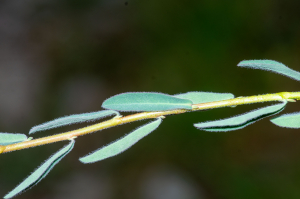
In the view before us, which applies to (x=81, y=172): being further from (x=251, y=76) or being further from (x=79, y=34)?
(x=251, y=76)

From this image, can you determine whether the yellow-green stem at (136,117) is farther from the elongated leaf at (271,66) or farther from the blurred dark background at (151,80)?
the blurred dark background at (151,80)

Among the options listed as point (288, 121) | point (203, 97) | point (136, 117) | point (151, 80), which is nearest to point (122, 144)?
point (136, 117)

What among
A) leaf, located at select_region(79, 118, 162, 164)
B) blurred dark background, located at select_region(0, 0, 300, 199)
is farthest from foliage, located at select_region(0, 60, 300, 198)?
blurred dark background, located at select_region(0, 0, 300, 199)

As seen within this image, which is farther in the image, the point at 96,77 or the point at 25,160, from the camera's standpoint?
the point at 96,77

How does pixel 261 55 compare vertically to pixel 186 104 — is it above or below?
above

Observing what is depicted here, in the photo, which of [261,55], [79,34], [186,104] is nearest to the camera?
[186,104]

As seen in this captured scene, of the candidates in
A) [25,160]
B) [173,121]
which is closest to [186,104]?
[173,121]

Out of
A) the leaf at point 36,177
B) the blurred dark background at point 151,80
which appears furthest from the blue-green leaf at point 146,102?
the blurred dark background at point 151,80
